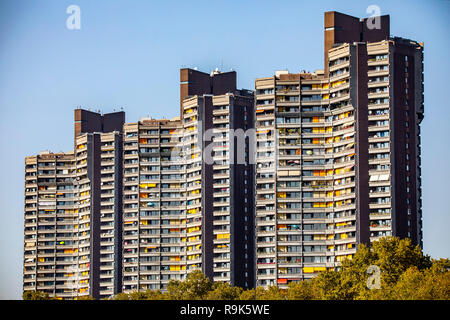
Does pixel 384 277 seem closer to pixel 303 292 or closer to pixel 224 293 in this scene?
pixel 303 292

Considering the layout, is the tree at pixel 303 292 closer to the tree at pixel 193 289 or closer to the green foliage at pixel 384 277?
the green foliage at pixel 384 277

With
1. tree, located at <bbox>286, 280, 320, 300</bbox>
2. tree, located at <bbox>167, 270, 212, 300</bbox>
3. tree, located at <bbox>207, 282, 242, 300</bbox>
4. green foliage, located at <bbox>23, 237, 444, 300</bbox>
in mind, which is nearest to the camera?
green foliage, located at <bbox>23, 237, 444, 300</bbox>

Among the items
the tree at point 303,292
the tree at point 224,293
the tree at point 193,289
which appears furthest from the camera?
the tree at point 193,289

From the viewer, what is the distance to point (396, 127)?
A: 193m

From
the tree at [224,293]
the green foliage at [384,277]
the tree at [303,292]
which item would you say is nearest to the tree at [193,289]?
the tree at [224,293]

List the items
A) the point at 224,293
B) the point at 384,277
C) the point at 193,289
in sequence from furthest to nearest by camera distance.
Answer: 1. the point at 193,289
2. the point at 224,293
3. the point at 384,277

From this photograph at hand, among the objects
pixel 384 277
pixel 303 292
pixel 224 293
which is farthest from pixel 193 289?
pixel 384 277

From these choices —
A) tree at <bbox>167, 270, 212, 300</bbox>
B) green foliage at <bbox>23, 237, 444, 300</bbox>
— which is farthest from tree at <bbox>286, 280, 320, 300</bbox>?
tree at <bbox>167, 270, 212, 300</bbox>

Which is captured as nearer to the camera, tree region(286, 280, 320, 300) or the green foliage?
the green foliage

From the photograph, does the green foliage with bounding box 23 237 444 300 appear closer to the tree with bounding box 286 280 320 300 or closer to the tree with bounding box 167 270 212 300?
the tree with bounding box 286 280 320 300
